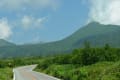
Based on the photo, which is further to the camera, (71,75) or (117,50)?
(117,50)

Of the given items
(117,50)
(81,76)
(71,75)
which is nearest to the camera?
(81,76)

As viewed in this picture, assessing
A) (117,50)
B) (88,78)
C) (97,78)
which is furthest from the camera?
(117,50)

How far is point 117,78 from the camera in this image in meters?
32.5

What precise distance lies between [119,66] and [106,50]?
84.3 ft

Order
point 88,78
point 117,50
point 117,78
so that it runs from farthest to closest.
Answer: point 117,50, point 88,78, point 117,78

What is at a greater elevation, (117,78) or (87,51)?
(87,51)

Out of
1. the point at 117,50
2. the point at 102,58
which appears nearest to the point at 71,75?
the point at 102,58

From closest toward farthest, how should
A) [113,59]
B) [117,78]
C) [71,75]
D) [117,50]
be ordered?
[117,78] → [71,75] → [113,59] → [117,50]

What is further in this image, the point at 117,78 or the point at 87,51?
the point at 87,51

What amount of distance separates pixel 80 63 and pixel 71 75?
17846mm

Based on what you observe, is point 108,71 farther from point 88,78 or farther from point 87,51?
point 87,51

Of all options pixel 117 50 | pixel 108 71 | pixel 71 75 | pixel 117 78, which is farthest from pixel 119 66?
pixel 117 50

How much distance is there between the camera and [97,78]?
3475 cm

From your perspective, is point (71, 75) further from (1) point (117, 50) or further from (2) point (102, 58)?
(1) point (117, 50)
